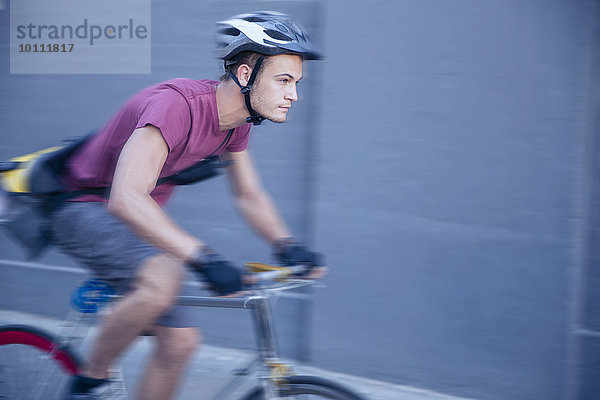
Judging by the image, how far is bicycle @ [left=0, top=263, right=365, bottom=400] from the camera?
2533 millimetres

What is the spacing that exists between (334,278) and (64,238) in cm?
208

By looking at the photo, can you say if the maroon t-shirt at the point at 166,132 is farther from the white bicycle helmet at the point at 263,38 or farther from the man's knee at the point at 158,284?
the man's knee at the point at 158,284

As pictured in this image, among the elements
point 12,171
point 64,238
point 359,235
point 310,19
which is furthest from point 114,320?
point 310,19

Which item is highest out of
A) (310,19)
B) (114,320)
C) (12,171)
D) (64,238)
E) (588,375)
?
(310,19)

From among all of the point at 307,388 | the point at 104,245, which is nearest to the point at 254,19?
the point at 104,245

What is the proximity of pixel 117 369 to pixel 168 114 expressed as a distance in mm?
1017

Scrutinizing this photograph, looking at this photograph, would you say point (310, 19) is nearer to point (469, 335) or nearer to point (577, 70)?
point (577, 70)

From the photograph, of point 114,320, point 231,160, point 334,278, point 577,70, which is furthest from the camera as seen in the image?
point 334,278

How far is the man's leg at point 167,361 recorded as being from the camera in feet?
8.32

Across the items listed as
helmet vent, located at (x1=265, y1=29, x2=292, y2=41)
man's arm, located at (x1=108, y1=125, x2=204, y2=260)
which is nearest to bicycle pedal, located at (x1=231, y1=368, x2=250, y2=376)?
man's arm, located at (x1=108, y1=125, x2=204, y2=260)

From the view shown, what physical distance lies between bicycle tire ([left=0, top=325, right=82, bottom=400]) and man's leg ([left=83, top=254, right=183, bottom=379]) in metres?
0.42

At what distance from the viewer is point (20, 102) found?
5527mm

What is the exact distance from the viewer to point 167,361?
254cm

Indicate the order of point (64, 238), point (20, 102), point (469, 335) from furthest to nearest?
1. point (20, 102)
2. point (469, 335)
3. point (64, 238)
